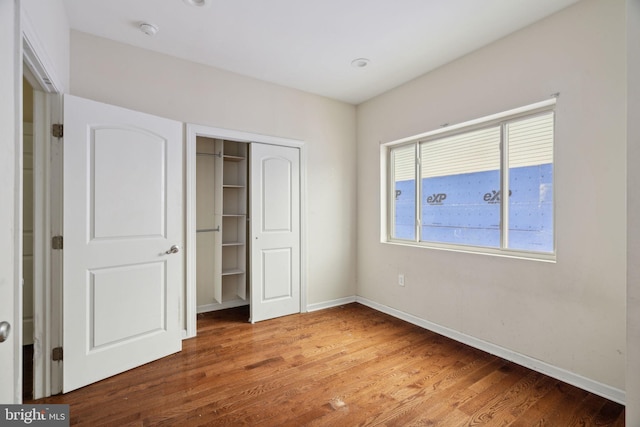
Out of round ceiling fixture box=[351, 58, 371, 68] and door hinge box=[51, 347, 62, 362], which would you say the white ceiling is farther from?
door hinge box=[51, 347, 62, 362]

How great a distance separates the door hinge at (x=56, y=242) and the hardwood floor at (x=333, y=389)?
100cm

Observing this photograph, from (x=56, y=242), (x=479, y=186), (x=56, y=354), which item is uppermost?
(x=479, y=186)

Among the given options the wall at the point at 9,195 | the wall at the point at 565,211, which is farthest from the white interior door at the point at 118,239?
the wall at the point at 565,211

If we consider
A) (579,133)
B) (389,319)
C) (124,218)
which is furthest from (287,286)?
(579,133)

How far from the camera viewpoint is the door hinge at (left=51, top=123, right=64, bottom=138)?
2.09 m

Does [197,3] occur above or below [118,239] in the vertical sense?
above

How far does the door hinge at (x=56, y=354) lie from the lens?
211 centimetres

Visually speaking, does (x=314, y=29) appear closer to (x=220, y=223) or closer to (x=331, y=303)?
(x=220, y=223)

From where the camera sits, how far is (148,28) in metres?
2.45

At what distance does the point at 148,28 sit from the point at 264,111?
1.28 m

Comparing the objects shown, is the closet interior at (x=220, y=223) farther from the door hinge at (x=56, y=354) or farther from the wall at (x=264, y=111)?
the door hinge at (x=56, y=354)

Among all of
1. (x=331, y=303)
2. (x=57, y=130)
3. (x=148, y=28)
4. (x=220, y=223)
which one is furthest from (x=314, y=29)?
(x=331, y=303)

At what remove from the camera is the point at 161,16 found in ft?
7.69

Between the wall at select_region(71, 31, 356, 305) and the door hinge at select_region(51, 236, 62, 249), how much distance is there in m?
1.20
